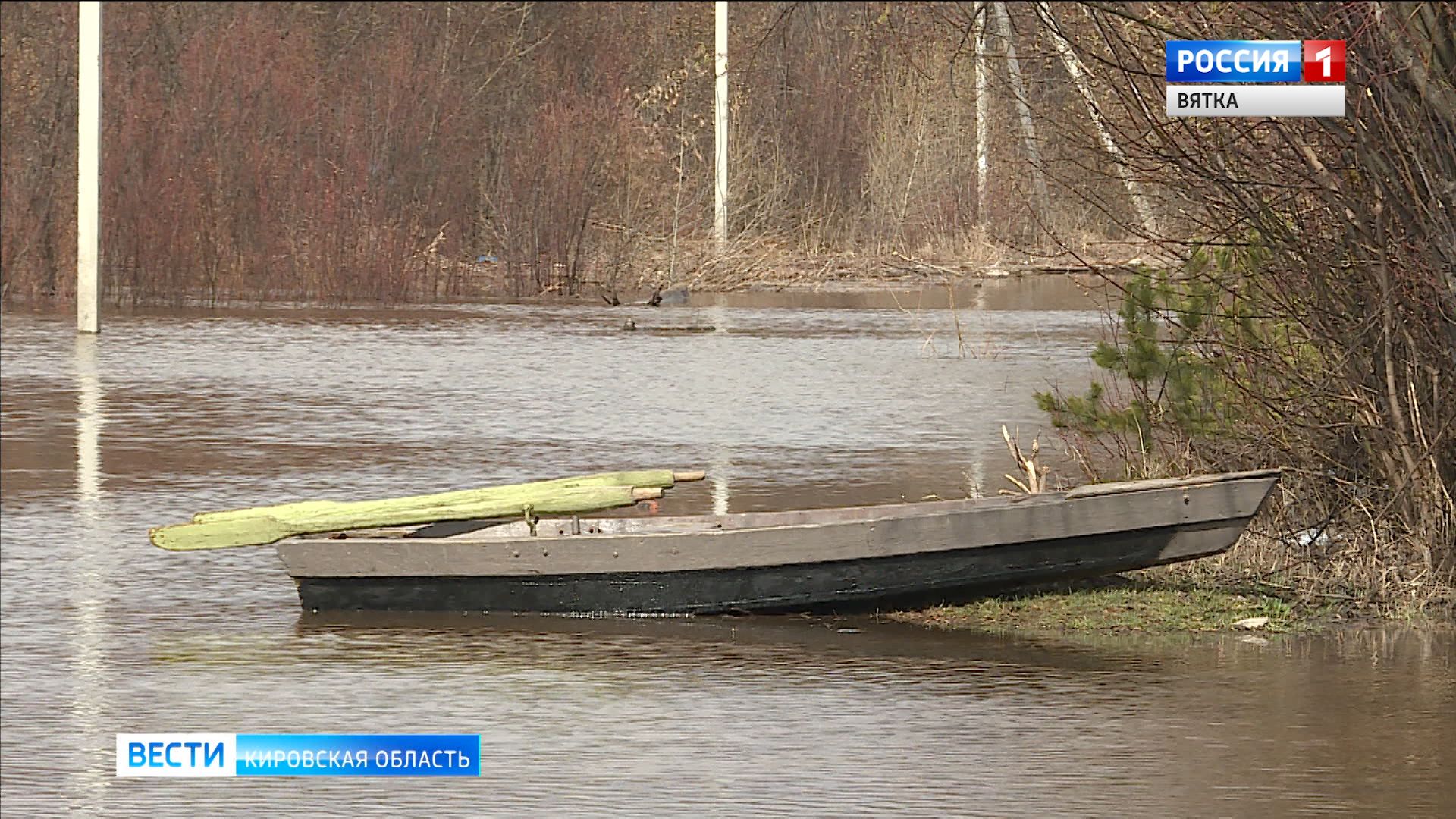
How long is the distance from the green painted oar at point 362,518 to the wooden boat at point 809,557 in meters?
0.31

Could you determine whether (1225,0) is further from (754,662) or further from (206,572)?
(206,572)

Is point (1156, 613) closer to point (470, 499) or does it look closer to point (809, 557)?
point (809, 557)

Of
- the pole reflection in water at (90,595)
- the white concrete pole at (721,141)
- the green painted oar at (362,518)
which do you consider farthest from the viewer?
the white concrete pole at (721,141)

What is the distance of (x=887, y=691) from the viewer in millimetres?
8836

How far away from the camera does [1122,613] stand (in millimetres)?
10344

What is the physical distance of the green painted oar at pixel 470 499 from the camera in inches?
425

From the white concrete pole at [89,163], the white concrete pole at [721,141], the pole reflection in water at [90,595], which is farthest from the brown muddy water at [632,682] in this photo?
the white concrete pole at [721,141]

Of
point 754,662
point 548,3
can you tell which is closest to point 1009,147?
point 548,3

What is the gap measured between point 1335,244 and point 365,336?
1722cm

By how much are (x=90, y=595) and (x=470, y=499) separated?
1.75m
